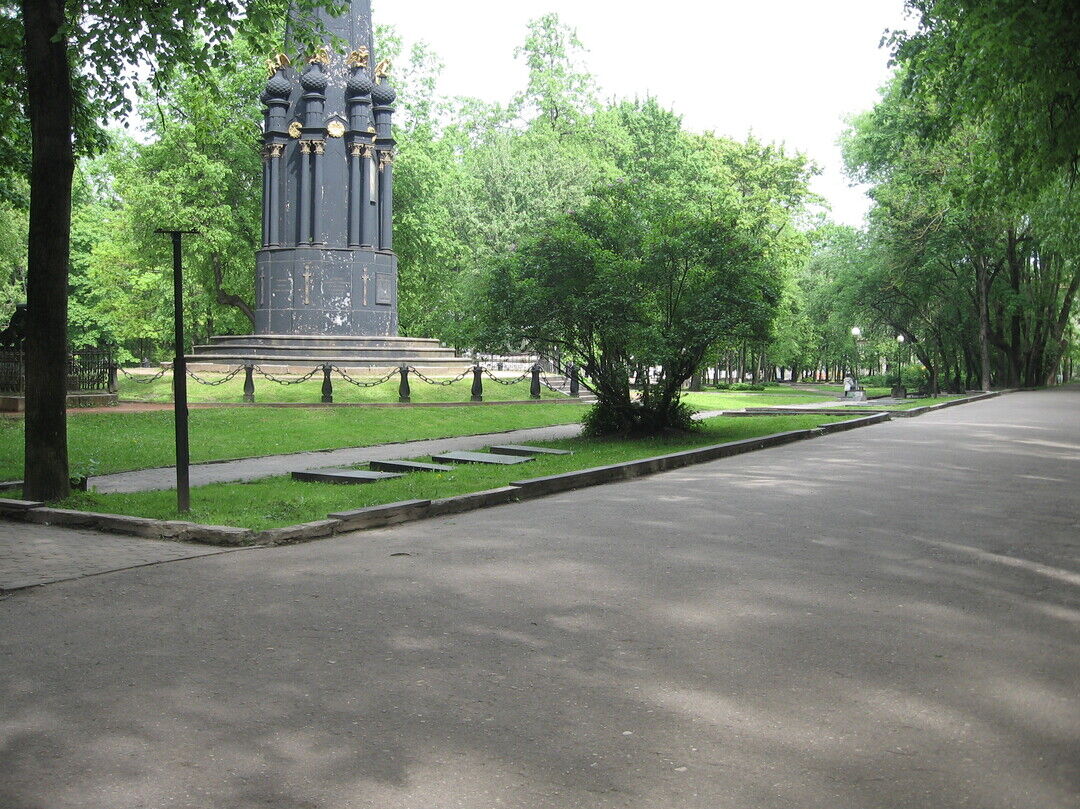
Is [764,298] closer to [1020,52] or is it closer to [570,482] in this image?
[1020,52]

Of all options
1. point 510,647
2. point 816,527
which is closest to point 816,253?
point 816,527

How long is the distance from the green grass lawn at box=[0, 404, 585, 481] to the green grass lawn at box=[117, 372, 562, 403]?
94.5 inches

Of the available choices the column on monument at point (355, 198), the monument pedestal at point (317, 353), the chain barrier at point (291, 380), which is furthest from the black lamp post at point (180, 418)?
the column on monument at point (355, 198)

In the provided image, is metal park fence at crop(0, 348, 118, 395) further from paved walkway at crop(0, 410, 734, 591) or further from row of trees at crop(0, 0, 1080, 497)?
paved walkway at crop(0, 410, 734, 591)

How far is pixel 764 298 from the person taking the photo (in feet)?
57.0

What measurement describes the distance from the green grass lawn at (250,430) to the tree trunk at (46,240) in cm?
204

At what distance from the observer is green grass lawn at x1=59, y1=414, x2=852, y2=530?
29.7 feet

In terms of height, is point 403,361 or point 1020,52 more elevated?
point 1020,52

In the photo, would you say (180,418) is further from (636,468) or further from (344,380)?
(344,380)

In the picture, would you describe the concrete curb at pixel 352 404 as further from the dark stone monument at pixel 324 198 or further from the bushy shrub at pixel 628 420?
the bushy shrub at pixel 628 420

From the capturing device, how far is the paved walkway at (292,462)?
39.5 ft

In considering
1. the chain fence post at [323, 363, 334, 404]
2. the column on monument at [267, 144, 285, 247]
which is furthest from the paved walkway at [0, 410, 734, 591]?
the column on monument at [267, 144, 285, 247]

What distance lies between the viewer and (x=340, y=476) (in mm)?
11812

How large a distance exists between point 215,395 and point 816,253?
53.7 m
